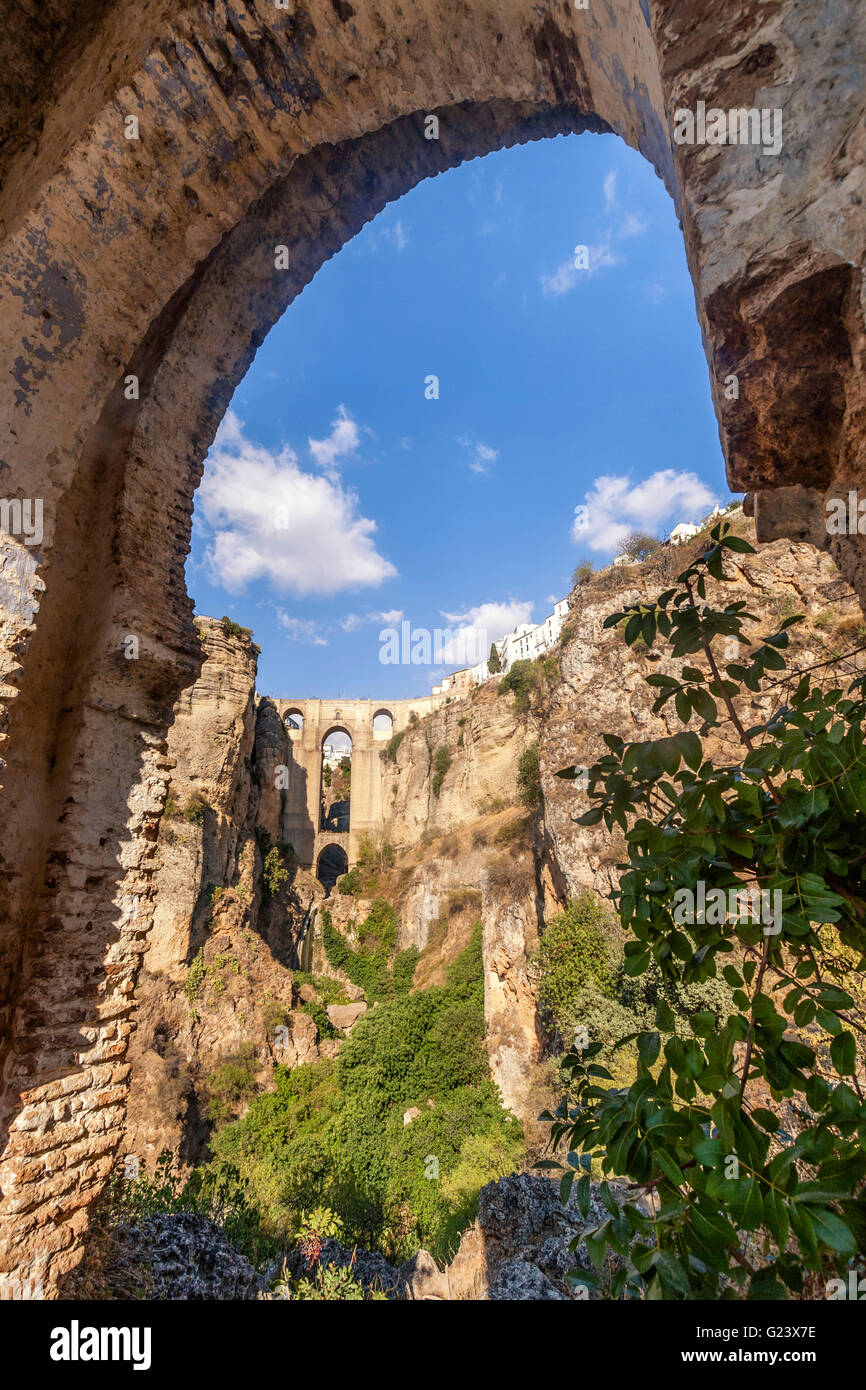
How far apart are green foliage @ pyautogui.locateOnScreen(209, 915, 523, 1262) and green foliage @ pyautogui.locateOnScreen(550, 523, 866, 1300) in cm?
999

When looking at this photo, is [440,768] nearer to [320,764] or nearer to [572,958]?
[320,764]

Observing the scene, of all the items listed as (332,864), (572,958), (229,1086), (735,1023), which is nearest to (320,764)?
(332,864)

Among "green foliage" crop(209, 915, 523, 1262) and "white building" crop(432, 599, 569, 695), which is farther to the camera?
"white building" crop(432, 599, 569, 695)

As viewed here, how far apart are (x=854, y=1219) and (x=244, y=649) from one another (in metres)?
21.4

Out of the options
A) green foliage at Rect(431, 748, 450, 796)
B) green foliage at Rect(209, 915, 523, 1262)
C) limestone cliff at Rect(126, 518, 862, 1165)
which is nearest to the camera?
green foliage at Rect(209, 915, 523, 1262)

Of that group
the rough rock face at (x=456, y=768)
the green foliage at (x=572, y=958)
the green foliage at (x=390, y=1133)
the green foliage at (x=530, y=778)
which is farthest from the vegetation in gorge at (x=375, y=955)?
the green foliage at (x=572, y=958)

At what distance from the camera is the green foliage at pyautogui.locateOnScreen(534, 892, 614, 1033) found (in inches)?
442

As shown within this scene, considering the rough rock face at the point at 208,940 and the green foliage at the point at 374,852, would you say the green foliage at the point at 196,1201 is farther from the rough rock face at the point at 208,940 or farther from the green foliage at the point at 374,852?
the green foliage at the point at 374,852

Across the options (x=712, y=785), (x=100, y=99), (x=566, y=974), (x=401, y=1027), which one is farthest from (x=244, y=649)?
(x=712, y=785)

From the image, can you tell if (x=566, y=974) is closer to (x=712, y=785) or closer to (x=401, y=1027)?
(x=401, y=1027)

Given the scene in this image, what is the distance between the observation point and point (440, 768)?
2827 cm

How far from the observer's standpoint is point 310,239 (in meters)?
4.65

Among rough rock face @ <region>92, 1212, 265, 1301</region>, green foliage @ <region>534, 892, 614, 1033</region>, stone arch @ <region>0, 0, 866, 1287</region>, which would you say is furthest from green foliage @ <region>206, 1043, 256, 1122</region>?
stone arch @ <region>0, 0, 866, 1287</region>

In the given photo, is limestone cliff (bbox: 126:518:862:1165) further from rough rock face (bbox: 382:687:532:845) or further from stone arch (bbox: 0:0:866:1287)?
stone arch (bbox: 0:0:866:1287)
